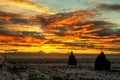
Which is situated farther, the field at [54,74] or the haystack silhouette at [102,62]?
the haystack silhouette at [102,62]

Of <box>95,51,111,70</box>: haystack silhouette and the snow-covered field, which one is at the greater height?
<box>95,51,111,70</box>: haystack silhouette

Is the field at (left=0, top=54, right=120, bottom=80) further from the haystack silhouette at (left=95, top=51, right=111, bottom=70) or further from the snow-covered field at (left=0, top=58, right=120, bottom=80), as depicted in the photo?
the haystack silhouette at (left=95, top=51, right=111, bottom=70)

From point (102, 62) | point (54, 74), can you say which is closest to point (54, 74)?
point (54, 74)

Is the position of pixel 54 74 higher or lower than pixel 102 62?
lower

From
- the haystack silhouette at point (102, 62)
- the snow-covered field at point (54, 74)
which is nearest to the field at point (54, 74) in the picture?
the snow-covered field at point (54, 74)

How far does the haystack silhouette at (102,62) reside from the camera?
75.1 meters

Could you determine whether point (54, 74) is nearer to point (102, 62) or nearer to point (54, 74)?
point (54, 74)

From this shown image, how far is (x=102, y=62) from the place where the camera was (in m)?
75.4

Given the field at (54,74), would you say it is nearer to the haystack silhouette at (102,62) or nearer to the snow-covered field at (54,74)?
the snow-covered field at (54,74)

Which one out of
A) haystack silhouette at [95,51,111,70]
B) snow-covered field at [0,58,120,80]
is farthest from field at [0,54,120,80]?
haystack silhouette at [95,51,111,70]

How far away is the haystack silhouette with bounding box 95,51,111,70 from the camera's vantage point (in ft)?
246

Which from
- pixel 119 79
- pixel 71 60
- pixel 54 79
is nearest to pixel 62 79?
pixel 54 79

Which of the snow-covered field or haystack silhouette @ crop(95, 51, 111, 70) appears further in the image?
haystack silhouette @ crop(95, 51, 111, 70)

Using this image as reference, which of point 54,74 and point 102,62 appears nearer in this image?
point 54,74
